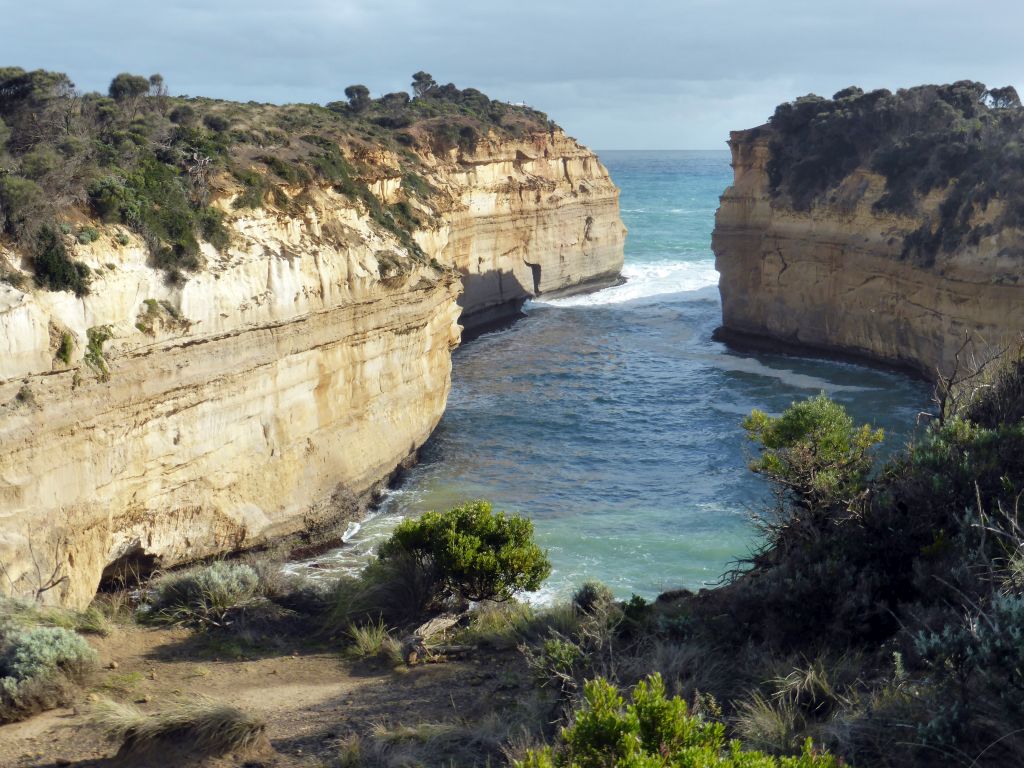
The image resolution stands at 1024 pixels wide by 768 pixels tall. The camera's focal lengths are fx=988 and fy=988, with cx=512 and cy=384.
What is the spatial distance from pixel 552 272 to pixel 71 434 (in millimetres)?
38993

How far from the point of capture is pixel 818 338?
1411 inches

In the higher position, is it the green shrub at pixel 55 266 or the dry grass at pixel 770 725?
the green shrub at pixel 55 266

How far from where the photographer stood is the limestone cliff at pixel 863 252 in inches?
1116

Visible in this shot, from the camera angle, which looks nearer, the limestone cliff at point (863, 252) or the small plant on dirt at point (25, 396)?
the small plant on dirt at point (25, 396)

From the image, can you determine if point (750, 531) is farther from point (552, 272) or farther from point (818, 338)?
point (552, 272)

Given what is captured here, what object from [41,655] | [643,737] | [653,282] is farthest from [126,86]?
[653,282]

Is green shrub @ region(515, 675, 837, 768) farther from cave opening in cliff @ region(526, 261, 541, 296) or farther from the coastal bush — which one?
cave opening in cliff @ region(526, 261, 541, 296)

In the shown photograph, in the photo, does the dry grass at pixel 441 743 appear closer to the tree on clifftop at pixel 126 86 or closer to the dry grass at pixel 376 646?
the dry grass at pixel 376 646

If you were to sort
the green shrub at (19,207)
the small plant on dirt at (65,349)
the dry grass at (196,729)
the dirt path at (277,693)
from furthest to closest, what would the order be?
the green shrub at (19,207), the small plant on dirt at (65,349), the dirt path at (277,693), the dry grass at (196,729)

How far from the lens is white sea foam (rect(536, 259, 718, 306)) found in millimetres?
51500

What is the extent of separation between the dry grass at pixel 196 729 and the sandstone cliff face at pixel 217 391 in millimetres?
5764

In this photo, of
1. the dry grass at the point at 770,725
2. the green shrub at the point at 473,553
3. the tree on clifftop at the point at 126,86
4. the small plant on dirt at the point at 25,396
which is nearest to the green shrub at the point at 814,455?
the dry grass at the point at 770,725

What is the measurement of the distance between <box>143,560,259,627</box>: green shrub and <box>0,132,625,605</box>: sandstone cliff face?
160 centimetres

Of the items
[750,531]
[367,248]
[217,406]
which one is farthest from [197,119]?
[750,531]
